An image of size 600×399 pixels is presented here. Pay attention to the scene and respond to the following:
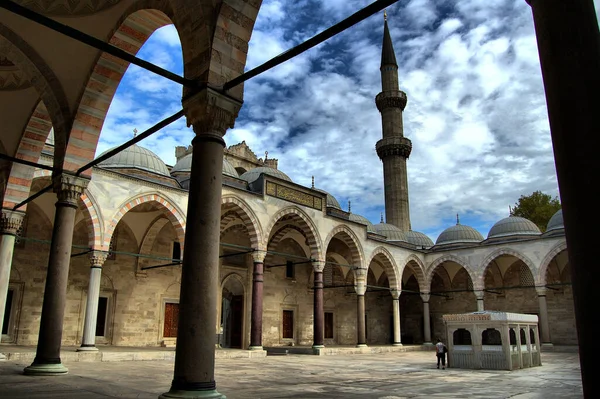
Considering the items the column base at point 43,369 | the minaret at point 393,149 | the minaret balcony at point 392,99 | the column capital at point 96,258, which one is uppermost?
the minaret balcony at point 392,99

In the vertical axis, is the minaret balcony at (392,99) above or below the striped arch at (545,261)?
above

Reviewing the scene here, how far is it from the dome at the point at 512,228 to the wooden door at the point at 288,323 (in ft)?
33.2

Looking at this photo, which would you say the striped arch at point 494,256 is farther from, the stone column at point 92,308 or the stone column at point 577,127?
the stone column at point 577,127

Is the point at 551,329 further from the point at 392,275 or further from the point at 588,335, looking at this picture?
the point at 588,335

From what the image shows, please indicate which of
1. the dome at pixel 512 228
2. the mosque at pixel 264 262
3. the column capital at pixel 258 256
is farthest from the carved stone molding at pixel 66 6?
the dome at pixel 512 228

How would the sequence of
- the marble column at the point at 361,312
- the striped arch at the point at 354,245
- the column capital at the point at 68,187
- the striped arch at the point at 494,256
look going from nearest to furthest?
the column capital at the point at 68,187, the marble column at the point at 361,312, the striped arch at the point at 354,245, the striped arch at the point at 494,256

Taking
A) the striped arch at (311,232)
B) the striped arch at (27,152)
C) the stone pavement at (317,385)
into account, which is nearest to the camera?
the stone pavement at (317,385)

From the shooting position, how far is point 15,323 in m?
13.1

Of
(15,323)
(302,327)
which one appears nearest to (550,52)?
(15,323)

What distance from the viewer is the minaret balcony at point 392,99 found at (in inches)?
1127

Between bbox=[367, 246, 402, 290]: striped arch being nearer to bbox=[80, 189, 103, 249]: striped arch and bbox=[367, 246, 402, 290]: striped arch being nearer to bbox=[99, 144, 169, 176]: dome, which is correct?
bbox=[99, 144, 169, 176]: dome

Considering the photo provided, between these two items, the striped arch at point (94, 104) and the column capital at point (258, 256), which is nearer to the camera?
the striped arch at point (94, 104)

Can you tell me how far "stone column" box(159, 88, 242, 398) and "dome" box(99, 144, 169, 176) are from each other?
11826 millimetres

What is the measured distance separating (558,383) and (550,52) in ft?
24.5
